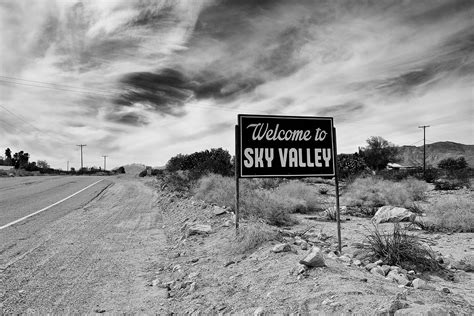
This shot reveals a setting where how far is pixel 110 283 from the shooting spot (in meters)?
4.98

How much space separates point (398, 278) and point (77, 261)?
5215 millimetres

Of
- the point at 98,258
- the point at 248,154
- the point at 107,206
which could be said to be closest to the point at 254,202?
the point at 248,154

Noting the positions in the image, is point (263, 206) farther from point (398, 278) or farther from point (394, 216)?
point (398, 278)

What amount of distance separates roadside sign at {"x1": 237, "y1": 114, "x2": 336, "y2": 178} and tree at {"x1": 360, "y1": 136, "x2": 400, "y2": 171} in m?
55.7

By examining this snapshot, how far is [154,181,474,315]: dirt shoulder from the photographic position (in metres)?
3.19

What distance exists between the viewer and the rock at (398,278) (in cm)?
402

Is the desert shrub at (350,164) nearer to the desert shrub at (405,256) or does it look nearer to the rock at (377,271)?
the desert shrub at (405,256)

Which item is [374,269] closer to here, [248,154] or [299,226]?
[248,154]

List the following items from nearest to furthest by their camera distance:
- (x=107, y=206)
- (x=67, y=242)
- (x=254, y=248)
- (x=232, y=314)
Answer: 1. (x=232, y=314)
2. (x=254, y=248)
3. (x=67, y=242)
4. (x=107, y=206)

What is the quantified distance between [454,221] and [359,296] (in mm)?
6477

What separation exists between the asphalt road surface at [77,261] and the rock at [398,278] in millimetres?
2956

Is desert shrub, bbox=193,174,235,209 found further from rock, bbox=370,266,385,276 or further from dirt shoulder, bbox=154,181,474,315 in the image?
rock, bbox=370,266,385,276

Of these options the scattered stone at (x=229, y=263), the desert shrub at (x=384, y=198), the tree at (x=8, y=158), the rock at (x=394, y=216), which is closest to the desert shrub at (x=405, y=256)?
the scattered stone at (x=229, y=263)

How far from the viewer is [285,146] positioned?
656 centimetres
